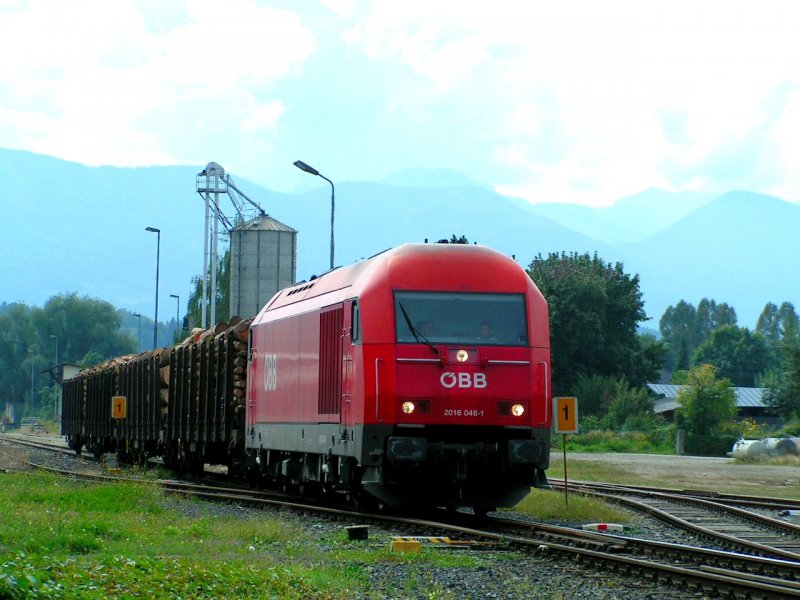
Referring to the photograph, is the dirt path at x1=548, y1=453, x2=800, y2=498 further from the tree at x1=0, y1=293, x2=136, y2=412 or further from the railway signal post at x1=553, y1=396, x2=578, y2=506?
the tree at x1=0, y1=293, x2=136, y2=412

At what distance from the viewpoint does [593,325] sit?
8106 centimetres

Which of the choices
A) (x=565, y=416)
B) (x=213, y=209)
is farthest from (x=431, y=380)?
(x=213, y=209)

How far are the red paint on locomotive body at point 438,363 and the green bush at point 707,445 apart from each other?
133 ft

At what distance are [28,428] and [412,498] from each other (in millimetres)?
99394

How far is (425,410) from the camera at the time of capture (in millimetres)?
16344

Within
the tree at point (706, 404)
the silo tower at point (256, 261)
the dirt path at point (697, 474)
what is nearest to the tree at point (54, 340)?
the silo tower at point (256, 261)

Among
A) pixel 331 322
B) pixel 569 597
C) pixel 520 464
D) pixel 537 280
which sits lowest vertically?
pixel 569 597

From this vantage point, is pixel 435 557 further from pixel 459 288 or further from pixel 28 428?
pixel 28 428

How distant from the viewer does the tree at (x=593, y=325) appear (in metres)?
80.9

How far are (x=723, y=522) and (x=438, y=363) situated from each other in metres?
5.55

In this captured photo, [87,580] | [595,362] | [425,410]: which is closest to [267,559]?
[87,580]

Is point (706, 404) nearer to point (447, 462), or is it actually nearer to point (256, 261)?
point (256, 261)

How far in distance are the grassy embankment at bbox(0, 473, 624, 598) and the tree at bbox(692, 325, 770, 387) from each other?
120 m

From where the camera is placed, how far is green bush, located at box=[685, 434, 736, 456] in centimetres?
5575
